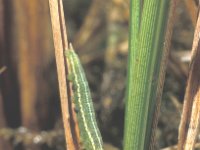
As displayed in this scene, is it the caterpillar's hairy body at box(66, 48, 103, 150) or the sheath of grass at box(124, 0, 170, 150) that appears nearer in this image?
the sheath of grass at box(124, 0, 170, 150)

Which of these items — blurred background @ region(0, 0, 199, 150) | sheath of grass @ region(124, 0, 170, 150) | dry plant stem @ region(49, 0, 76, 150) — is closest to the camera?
sheath of grass @ region(124, 0, 170, 150)

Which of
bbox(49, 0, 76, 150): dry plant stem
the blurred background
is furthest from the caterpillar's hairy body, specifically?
the blurred background

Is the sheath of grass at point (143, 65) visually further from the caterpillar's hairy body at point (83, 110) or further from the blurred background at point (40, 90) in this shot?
the blurred background at point (40, 90)

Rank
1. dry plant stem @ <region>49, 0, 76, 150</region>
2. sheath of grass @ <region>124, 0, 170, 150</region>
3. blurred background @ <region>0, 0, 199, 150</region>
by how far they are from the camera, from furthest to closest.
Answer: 1. blurred background @ <region>0, 0, 199, 150</region>
2. dry plant stem @ <region>49, 0, 76, 150</region>
3. sheath of grass @ <region>124, 0, 170, 150</region>

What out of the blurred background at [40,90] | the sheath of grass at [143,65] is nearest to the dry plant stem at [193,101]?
the sheath of grass at [143,65]

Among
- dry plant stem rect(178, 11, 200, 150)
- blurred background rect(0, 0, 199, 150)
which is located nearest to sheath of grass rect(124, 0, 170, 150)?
dry plant stem rect(178, 11, 200, 150)

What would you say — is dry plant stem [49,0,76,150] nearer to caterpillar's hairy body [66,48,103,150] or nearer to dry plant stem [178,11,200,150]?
caterpillar's hairy body [66,48,103,150]

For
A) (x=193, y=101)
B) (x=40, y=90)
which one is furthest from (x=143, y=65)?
(x=40, y=90)
